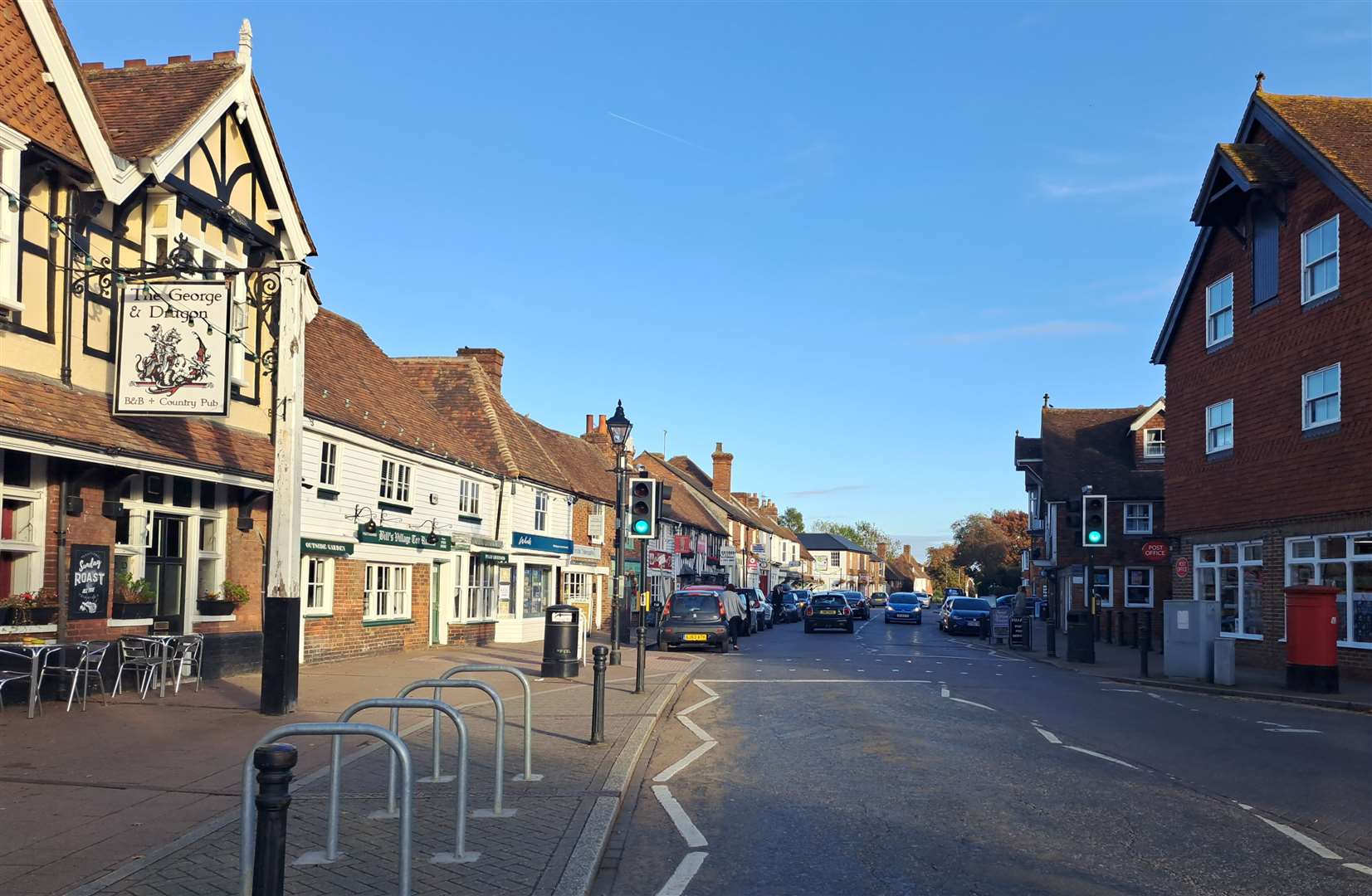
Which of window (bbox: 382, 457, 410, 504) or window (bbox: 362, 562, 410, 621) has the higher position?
window (bbox: 382, 457, 410, 504)

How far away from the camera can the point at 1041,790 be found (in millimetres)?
9875

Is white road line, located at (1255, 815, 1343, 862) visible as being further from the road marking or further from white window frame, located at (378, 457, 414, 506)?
white window frame, located at (378, 457, 414, 506)

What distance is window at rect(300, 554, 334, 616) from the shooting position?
72.4 ft

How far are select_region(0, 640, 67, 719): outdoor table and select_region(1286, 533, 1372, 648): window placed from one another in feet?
71.4

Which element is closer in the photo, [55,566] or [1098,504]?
[55,566]

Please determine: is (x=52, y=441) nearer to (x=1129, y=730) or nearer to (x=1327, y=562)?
(x=1129, y=730)

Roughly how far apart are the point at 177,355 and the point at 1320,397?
21295 mm

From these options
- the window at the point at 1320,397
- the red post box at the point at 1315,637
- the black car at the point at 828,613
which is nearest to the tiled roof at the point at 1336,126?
the window at the point at 1320,397

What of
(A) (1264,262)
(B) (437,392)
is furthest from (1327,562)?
(B) (437,392)

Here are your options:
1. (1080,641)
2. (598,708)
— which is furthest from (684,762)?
(1080,641)

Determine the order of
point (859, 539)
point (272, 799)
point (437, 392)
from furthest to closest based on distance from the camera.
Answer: point (859, 539) < point (437, 392) < point (272, 799)

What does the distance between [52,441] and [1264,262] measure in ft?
79.3

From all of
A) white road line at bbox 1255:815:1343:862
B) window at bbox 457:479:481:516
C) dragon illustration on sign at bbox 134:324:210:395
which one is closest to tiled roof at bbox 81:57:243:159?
dragon illustration on sign at bbox 134:324:210:395

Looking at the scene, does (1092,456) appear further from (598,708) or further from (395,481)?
(598,708)
